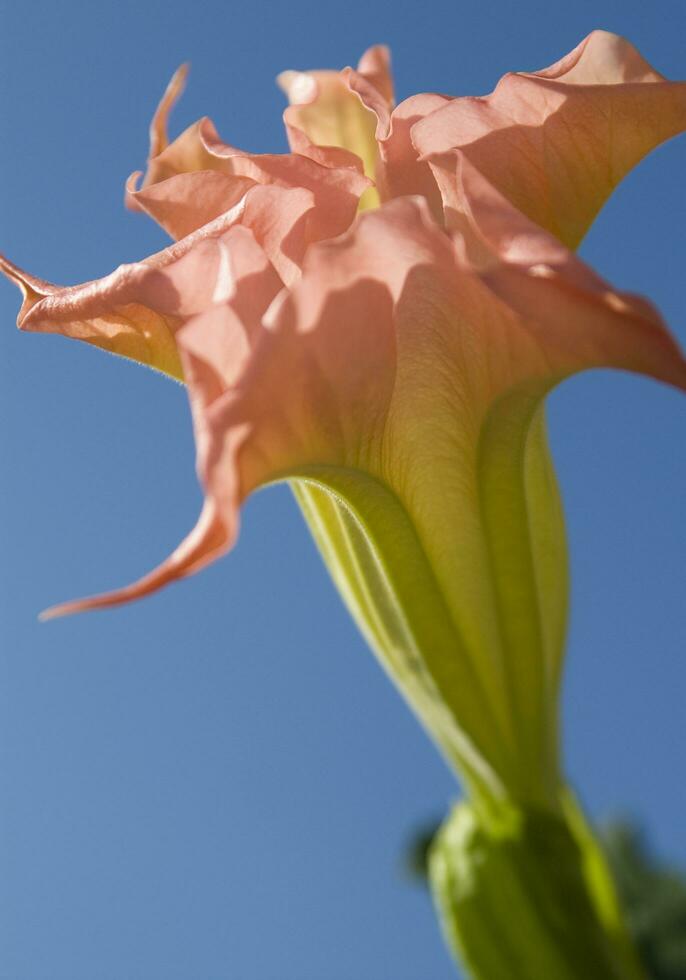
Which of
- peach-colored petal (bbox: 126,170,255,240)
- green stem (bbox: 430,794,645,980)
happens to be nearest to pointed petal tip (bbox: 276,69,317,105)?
peach-colored petal (bbox: 126,170,255,240)

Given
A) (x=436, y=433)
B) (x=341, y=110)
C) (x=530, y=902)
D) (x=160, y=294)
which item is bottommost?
(x=530, y=902)

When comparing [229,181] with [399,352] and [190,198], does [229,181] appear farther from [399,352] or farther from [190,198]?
[399,352]

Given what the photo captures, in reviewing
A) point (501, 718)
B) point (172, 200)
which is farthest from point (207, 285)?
point (501, 718)

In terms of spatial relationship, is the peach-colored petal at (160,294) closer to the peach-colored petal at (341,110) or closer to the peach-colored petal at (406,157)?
the peach-colored petal at (406,157)

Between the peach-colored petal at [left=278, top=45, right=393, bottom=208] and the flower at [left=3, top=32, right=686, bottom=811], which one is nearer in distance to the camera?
the flower at [left=3, top=32, right=686, bottom=811]

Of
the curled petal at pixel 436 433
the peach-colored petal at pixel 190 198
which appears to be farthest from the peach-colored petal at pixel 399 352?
the peach-colored petal at pixel 190 198

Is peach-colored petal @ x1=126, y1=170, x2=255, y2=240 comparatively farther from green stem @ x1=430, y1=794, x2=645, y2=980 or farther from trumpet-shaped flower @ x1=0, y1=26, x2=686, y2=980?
green stem @ x1=430, y1=794, x2=645, y2=980

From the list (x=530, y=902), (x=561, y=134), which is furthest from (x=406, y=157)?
(x=530, y=902)
